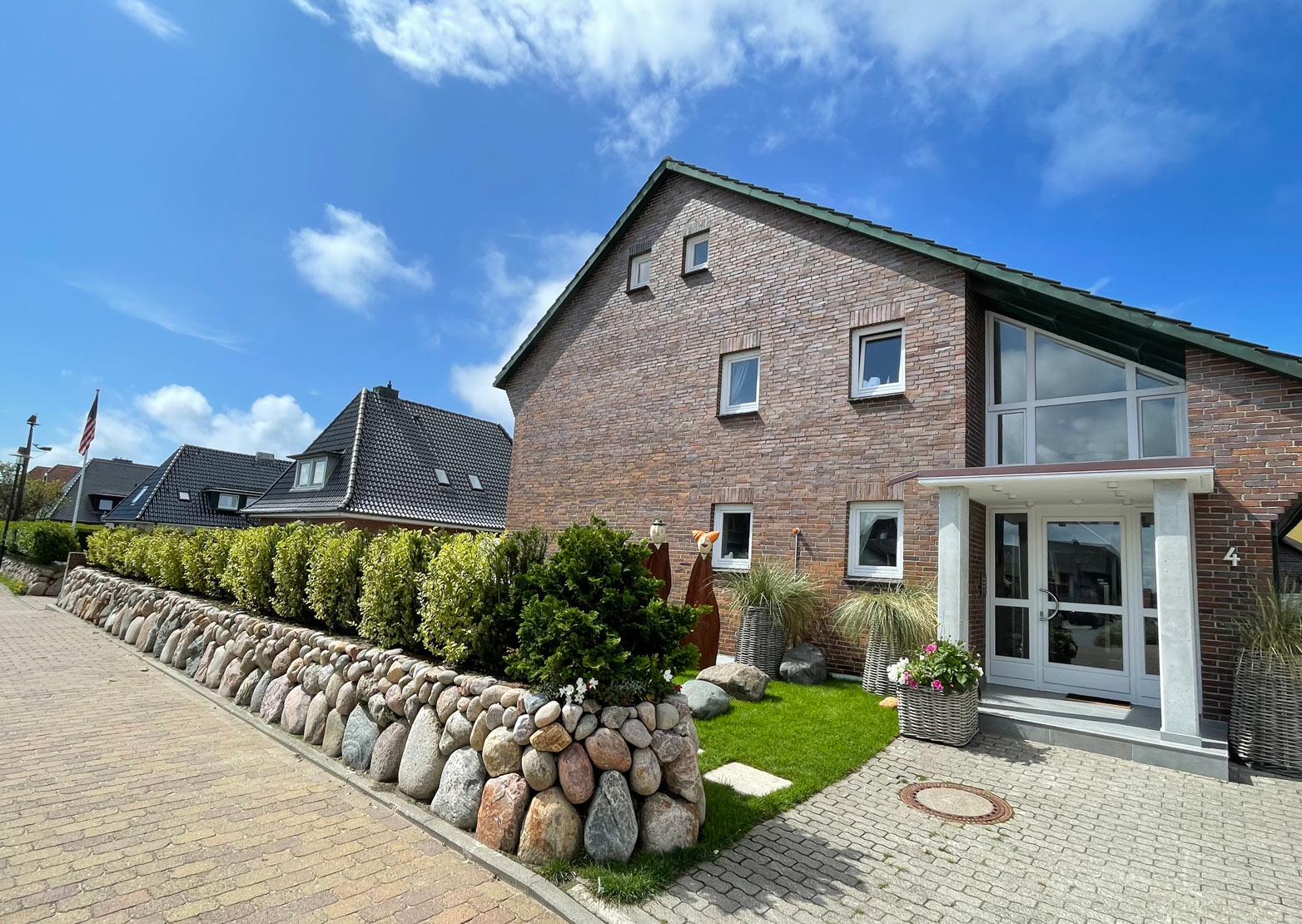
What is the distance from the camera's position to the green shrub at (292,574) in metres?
8.05

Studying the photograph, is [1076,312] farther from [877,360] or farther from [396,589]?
[396,589]

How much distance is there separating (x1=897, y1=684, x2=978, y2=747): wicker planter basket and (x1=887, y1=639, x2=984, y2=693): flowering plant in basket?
0.08m

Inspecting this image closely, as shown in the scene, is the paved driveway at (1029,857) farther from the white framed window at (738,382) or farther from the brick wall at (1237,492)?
the white framed window at (738,382)

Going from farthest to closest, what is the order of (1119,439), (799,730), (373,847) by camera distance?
1. (1119,439)
2. (799,730)
3. (373,847)

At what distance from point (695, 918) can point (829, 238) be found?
9.99 meters

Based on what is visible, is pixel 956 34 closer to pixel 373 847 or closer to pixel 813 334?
pixel 813 334

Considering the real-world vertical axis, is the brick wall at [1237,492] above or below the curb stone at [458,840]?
above

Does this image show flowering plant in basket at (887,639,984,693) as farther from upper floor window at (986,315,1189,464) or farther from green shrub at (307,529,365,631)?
green shrub at (307,529,365,631)

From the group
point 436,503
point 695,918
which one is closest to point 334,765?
point 695,918

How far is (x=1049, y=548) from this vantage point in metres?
8.69

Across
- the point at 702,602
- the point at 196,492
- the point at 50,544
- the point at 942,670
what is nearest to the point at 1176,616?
the point at 942,670

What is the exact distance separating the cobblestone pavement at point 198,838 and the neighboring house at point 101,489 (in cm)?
4420

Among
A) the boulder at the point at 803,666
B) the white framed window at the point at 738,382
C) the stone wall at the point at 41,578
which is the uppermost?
the white framed window at the point at 738,382

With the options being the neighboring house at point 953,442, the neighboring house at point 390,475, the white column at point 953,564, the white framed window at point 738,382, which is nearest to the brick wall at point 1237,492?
the neighboring house at point 953,442
